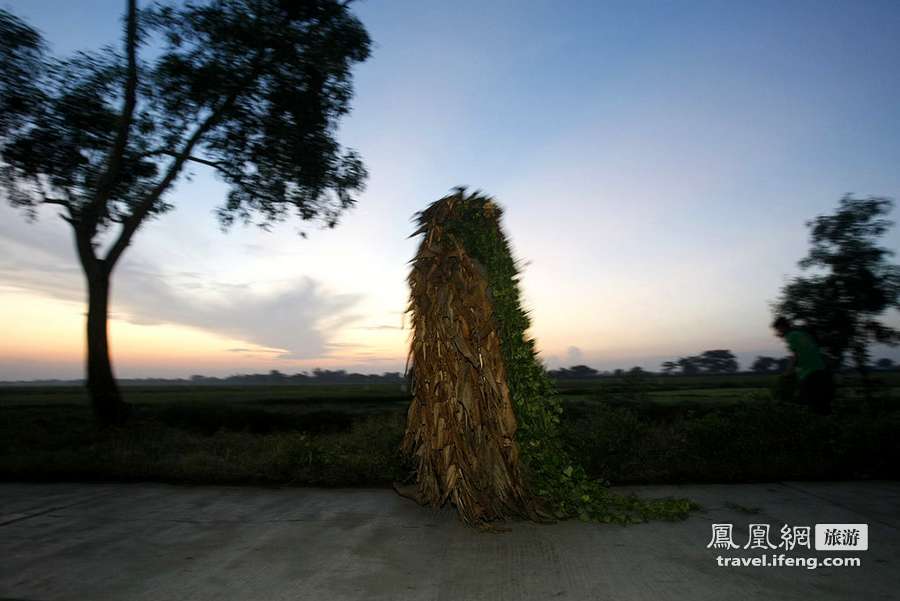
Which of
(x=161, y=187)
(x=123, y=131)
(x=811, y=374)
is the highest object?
(x=123, y=131)

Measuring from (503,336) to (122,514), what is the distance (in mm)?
3896

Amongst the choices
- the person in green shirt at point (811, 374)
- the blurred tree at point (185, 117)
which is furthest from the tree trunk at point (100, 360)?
the person in green shirt at point (811, 374)

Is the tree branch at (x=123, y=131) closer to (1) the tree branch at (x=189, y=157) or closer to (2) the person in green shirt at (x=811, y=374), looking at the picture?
(1) the tree branch at (x=189, y=157)

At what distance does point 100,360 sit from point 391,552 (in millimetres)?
8707

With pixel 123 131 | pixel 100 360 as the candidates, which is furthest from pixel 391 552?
pixel 123 131

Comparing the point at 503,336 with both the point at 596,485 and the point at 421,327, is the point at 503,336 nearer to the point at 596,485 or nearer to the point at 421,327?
the point at 421,327

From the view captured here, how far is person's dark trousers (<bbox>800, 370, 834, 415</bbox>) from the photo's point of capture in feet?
23.5

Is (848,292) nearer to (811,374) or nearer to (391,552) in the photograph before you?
(811,374)

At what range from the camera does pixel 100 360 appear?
9742 millimetres

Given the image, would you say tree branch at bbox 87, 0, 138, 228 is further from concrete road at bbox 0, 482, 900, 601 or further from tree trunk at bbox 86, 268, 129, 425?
concrete road at bbox 0, 482, 900, 601

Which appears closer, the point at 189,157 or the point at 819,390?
the point at 819,390

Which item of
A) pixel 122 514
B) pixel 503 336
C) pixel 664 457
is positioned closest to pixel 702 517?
pixel 664 457

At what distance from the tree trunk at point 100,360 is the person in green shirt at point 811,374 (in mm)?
11311

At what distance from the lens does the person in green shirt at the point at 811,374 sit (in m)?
7.18
